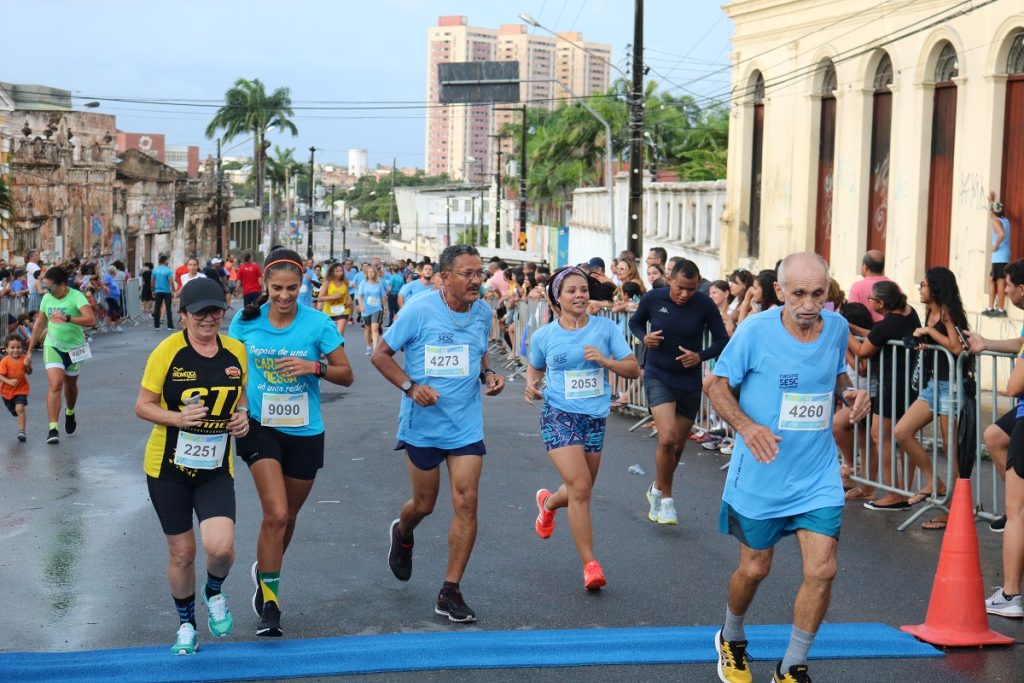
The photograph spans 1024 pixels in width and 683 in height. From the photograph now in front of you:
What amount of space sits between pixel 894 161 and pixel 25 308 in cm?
1653

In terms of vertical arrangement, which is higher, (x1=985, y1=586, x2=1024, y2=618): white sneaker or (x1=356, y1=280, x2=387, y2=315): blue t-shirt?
(x1=356, y1=280, x2=387, y2=315): blue t-shirt

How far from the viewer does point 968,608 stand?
23.5 feet

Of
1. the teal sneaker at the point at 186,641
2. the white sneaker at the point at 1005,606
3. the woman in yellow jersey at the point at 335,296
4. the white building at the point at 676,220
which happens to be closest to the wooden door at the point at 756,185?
the white building at the point at 676,220

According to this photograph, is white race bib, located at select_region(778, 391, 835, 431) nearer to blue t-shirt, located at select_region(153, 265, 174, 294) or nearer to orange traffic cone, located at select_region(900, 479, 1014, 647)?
orange traffic cone, located at select_region(900, 479, 1014, 647)

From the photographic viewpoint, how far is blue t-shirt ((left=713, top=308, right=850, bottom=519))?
622cm

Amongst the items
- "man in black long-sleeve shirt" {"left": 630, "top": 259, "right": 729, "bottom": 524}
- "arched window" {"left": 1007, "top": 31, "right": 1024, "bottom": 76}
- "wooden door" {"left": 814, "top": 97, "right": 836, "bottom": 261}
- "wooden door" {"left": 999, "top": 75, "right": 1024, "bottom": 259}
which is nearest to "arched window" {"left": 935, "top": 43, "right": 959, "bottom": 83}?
"arched window" {"left": 1007, "top": 31, "right": 1024, "bottom": 76}

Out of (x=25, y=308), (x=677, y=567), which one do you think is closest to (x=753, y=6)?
(x=25, y=308)

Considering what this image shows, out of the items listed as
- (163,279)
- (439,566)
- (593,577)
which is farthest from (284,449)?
(163,279)

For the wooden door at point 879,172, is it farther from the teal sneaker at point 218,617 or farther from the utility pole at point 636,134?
the teal sneaker at point 218,617

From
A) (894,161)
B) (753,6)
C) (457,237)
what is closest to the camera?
(894,161)

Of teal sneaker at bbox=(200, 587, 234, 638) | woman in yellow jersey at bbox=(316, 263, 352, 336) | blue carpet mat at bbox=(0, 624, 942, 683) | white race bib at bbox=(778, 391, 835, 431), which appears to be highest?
white race bib at bbox=(778, 391, 835, 431)

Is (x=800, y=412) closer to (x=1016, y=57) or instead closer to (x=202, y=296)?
(x=202, y=296)

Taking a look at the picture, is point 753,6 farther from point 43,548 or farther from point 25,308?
point 43,548

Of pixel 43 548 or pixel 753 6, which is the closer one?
pixel 43 548
